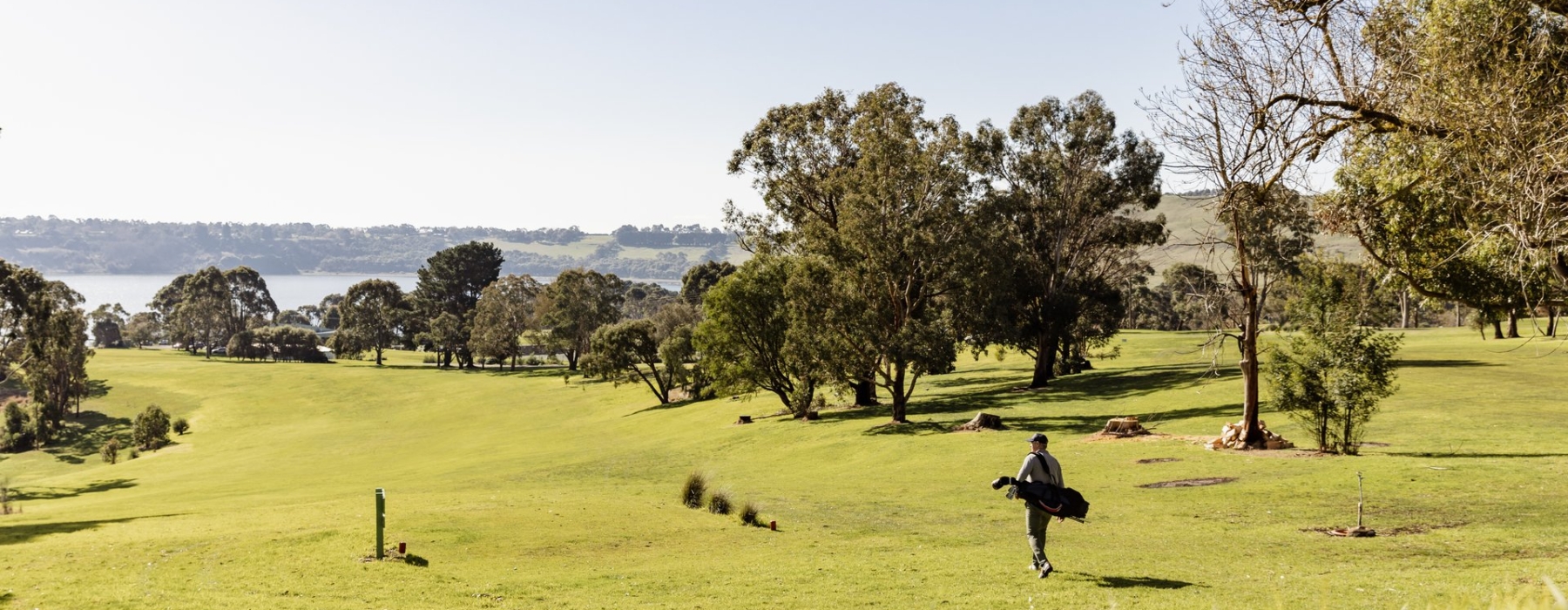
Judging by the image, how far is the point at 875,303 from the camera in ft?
168

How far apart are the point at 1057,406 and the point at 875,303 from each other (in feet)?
37.3

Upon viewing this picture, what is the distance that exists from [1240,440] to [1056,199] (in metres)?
30.7

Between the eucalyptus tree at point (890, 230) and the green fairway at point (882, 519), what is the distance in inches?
175

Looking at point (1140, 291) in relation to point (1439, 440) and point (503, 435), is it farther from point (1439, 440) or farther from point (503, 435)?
point (1439, 440)

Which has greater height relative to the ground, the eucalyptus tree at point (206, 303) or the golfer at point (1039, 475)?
the eucalyptus tree at point (206, 303)

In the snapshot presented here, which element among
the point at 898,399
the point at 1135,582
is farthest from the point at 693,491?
the point at 898,399

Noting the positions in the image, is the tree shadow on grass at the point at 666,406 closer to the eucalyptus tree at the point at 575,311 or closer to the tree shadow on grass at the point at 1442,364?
the eucalyptus tree at the point at 575,311

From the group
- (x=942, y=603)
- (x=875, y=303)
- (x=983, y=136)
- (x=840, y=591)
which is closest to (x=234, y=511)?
(x=840, y=591)

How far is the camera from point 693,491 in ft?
91.5

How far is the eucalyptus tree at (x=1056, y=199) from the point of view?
200ft

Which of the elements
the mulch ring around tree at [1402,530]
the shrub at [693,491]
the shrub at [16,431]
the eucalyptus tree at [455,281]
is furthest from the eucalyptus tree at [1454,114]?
the eucalyptus tree at [455,281]

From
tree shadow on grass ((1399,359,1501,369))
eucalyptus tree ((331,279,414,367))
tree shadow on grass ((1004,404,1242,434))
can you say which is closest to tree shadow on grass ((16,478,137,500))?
tree shadow on grass ((1004,404,1242,434))

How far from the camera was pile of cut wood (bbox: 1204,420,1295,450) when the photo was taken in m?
32.8

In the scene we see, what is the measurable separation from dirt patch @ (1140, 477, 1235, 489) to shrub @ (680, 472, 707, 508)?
12.8 metres
